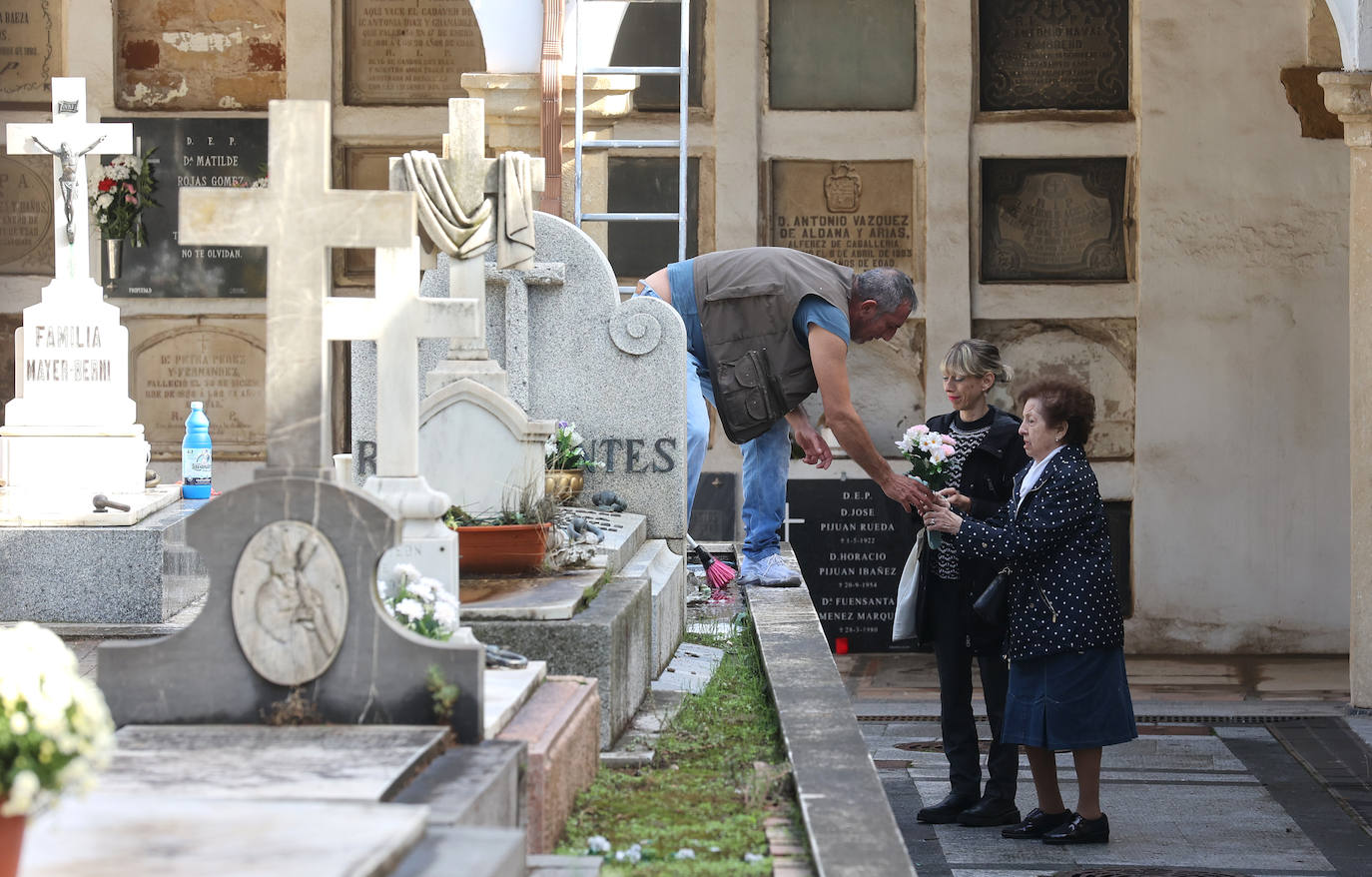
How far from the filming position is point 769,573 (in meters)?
5.79

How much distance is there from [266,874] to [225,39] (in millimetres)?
8424

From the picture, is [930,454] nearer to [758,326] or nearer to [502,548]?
[758,326]

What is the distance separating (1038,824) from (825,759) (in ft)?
6.66

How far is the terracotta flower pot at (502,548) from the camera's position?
3.94 m

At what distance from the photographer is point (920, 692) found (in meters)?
8.04

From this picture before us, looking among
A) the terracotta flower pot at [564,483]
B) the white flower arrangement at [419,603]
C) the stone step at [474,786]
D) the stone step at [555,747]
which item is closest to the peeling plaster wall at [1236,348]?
the terracotta flower pot at [564,483]

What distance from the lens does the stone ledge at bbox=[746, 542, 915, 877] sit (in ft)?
8.59

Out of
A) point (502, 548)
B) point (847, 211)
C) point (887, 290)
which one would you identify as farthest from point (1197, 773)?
point (847, 211)

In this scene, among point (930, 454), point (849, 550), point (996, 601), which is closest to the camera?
point (996, 601)

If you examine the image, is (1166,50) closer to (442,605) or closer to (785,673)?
(785,673)

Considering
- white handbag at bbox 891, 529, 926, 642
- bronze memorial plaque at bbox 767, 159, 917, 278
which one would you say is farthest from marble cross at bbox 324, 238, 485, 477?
bronze memorial plaque at bbox 767, 159, 917, 278

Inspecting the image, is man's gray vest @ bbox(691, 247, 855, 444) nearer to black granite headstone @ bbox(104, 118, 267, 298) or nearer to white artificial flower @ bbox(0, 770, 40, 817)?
white artificial flower @ bbox(0, 770, 40, 817)

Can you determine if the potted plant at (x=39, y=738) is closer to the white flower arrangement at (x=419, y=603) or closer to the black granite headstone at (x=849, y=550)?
the white flower arrangement at (x=419, y=603)

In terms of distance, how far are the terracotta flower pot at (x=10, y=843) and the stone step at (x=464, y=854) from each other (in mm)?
410
